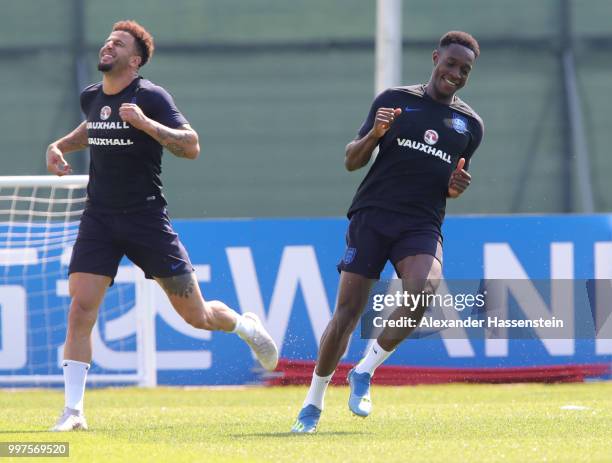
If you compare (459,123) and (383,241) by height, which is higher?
(459,123)

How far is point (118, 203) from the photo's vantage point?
8125 millimetres

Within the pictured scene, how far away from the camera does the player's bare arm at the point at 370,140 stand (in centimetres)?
769

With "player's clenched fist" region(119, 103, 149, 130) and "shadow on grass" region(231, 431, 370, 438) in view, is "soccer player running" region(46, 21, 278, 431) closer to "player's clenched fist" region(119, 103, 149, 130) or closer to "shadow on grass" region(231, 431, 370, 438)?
"player's clenched fist" region(119, 103, 149, 130)

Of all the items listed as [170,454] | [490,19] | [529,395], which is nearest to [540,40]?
[490,19]

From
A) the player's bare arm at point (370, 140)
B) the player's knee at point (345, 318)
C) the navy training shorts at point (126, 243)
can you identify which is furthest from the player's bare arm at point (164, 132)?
the player's knee at point (345, 318)

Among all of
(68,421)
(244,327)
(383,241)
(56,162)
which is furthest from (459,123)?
(68,421)

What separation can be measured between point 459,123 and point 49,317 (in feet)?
18.4

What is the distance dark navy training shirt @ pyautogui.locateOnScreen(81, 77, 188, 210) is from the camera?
26.3ft

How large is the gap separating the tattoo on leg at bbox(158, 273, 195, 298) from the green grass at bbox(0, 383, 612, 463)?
0.85m

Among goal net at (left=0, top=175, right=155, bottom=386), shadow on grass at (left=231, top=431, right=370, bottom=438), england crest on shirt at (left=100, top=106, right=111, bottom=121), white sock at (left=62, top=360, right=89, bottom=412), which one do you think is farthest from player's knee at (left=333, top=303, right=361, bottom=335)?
goal net at (left=0, top=175, right=155, bottom=386)

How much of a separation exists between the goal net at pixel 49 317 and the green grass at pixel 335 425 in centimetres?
21

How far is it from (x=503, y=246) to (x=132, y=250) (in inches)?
202

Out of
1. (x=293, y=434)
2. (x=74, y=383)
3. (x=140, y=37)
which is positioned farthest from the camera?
(x=140, y=37)

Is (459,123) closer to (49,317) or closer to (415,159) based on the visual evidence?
(415,159)
